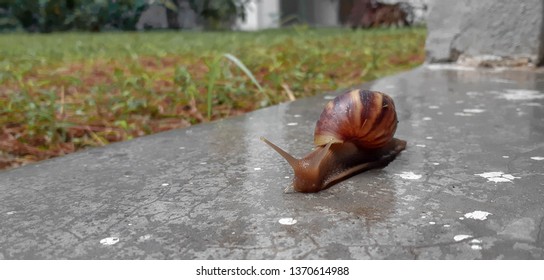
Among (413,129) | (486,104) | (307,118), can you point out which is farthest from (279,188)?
(486,104)

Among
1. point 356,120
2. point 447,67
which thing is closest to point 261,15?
point 447,67

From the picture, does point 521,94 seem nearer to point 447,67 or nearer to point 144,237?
point 447,67

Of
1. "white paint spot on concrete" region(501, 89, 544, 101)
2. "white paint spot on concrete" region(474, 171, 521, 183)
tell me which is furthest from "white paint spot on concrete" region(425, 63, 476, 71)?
"white paint spot on concrete" region(474, 171, 521, 183)

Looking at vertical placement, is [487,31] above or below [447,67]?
above

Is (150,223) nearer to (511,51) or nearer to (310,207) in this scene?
(310,207)

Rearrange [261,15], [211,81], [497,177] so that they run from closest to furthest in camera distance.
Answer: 1. [497,177]
2. [211,81]
3. [261,15]

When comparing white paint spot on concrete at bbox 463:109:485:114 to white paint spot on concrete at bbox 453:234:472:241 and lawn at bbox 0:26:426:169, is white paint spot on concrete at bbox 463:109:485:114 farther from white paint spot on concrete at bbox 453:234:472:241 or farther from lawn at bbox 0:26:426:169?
white paint spot on concrete at bbox 453:234:472:241

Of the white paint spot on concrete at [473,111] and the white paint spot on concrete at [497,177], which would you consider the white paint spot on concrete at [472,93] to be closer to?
the white paint spot on concrete at [473,111]
